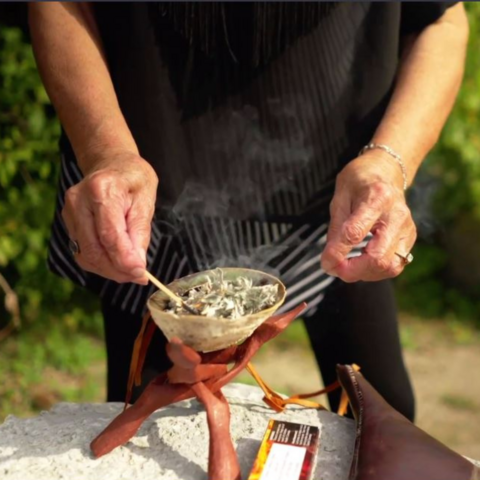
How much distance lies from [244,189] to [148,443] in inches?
26.8

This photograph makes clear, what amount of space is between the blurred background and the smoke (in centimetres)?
59

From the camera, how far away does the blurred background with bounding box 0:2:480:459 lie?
292cm

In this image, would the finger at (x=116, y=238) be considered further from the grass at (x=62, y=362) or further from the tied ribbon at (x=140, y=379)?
the grass at (x=62, y=362)

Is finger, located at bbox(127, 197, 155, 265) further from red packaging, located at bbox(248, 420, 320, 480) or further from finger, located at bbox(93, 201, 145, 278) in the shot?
red packaging, located at bbox(248, 420, 320, 480)

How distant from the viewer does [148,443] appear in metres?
1.26

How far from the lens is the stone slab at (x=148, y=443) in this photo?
1176mm

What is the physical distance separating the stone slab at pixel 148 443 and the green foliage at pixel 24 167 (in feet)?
5.58

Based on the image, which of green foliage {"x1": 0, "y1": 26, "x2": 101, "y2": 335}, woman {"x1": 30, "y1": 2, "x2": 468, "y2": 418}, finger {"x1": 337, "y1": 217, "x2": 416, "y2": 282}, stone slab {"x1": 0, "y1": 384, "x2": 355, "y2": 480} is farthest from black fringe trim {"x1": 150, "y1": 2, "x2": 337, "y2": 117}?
green foliage {"x1": 0, "y1": 26, "x2": 101, "y2": 335}

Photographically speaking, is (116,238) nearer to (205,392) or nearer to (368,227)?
(205,392)

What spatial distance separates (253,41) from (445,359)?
2.48 metres

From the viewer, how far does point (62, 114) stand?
1552 mm

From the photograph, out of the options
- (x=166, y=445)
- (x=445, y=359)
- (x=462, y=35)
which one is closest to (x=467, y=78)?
(x=445, y=359)

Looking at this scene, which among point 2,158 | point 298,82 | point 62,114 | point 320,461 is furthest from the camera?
point 2,158

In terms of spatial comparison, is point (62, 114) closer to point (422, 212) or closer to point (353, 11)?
point (353, 11)
